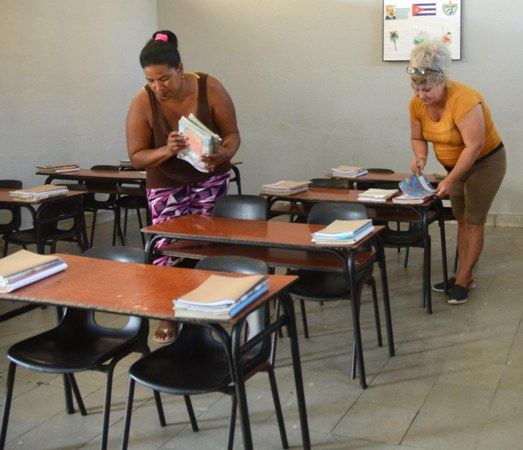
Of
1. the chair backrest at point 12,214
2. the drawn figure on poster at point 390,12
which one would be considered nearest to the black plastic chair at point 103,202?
the chair backrest at point 12,214

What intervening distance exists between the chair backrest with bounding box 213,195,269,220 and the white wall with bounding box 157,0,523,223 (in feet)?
12.6

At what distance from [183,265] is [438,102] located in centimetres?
184

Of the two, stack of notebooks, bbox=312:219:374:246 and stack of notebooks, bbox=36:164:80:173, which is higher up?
stack of notebooks, bbox=312:219:374:246

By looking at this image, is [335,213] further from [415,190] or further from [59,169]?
[59,169]

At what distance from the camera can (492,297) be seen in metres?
4.88

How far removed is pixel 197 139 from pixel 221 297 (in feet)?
5.30

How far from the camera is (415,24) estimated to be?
7332 mm

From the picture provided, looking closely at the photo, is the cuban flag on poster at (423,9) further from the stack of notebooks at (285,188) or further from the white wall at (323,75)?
the stack of notebooks at (285,188)

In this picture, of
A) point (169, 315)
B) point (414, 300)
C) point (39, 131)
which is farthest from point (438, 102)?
point (39, 131)

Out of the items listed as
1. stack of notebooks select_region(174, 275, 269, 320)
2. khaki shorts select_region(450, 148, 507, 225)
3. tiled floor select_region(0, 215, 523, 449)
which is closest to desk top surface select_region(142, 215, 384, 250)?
tiled floor select_region(0, 215, 523, 449)

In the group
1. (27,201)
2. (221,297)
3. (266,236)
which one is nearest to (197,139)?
(266,236)

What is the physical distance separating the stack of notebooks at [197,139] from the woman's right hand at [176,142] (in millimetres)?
21

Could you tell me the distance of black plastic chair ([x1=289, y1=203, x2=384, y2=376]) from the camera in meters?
3.63

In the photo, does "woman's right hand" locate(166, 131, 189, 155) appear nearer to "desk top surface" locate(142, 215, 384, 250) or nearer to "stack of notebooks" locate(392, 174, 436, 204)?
"desk top surface" locate(142, 215, 384, 250)
